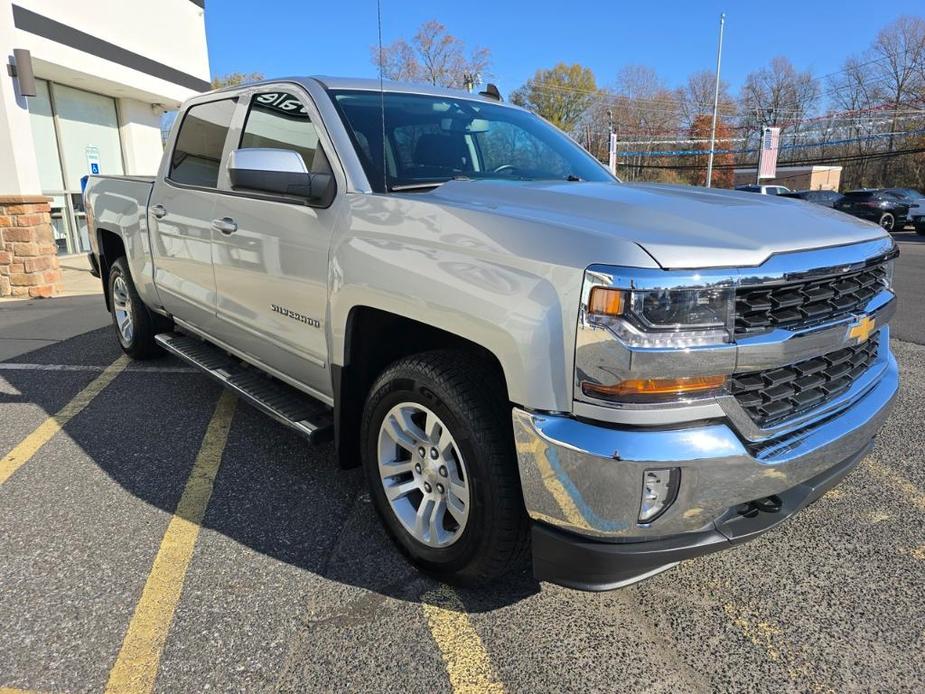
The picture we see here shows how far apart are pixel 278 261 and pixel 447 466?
4.49 ft

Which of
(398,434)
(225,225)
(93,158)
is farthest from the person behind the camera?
(93,158)

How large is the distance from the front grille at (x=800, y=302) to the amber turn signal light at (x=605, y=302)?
36 cm

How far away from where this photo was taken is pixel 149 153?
15672 millimetres

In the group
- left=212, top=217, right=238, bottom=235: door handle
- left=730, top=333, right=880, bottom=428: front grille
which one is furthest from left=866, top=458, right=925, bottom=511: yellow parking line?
left=212, top=217, right=238, bottom=235: door handle

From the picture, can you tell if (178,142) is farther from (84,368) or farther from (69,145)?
(69,145)

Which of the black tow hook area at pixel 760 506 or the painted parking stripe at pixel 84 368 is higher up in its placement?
the black tow hook area at pixel 760 506

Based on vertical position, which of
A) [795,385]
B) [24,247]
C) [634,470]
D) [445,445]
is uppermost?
[795,385]

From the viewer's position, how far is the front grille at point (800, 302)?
6.19 feet

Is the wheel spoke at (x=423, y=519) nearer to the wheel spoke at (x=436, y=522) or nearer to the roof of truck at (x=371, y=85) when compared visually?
the wheel spoke at (x=436, y=522)

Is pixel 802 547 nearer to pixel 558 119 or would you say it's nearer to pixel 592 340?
pixel 592 340

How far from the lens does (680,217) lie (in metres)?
2.12

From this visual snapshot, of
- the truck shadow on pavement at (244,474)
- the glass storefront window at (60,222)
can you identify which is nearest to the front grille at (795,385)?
the truck shadow on pavement at (244,474)

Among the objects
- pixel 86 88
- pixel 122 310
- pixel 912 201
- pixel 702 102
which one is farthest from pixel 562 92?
pixel 122 310

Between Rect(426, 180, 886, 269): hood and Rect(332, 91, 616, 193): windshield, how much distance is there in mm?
307
